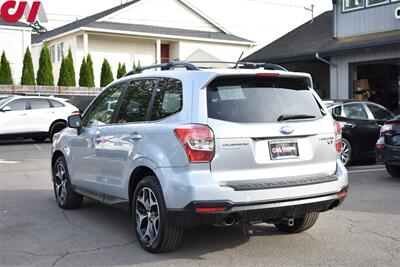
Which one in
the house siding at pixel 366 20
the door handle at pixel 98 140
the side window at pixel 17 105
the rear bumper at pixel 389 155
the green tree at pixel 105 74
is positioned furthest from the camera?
the green tree at pixel 105 74

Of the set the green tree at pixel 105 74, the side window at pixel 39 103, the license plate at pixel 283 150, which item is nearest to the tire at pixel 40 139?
the side window at pixel 39 103

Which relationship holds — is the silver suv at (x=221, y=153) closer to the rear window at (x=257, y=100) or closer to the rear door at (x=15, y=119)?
the rear window at (x=257, y=100)

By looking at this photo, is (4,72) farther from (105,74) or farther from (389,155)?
(389,155)

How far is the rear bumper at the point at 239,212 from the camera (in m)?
4.70

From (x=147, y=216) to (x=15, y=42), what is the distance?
32.4 m

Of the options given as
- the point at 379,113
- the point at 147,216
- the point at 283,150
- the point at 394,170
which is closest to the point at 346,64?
the point at 379,113

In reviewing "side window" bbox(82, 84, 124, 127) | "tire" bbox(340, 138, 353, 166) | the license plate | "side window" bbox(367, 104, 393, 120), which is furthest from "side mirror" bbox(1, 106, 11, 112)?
the license plate

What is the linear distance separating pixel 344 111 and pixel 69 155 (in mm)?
6810

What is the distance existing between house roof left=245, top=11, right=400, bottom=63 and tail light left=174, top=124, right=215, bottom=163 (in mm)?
13566

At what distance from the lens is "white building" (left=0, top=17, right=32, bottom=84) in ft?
113

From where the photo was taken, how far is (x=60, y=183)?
7.61 meters

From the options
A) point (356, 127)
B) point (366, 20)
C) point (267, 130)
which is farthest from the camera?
point (366, 20)

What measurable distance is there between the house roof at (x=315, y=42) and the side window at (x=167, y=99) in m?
13.1

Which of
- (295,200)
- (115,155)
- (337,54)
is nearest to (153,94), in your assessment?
(115,155)
